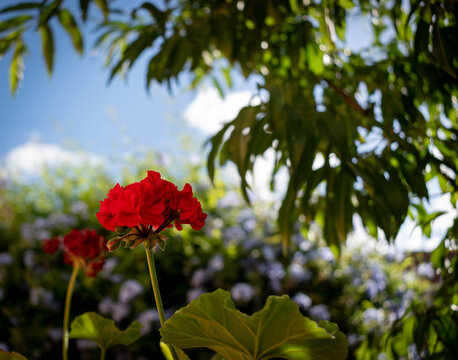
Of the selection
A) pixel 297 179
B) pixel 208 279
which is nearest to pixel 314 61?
pixel 297 179

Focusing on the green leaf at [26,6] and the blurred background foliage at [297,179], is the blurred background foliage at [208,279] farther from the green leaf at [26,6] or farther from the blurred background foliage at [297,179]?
the green leaf at [26,6]

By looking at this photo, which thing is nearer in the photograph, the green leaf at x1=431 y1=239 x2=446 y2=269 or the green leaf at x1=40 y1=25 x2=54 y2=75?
the green leaf at x1=431 y1=239 x2=446 y2=269

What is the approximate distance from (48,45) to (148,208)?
1001 mm

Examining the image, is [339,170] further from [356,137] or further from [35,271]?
[35,271]

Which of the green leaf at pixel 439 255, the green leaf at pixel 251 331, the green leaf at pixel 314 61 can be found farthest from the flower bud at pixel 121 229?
the green leaf at pixel 314 61

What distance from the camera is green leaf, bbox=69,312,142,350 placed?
60 cm

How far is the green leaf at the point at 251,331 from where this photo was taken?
0.41 meters

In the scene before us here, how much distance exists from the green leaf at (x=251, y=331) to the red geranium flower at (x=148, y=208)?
3.5 inches

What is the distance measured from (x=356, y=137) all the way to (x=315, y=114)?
126mm

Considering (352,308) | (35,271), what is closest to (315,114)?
(352,308)

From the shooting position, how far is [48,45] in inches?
47.1

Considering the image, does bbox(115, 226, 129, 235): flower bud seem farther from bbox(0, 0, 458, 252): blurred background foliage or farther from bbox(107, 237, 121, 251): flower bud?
bbox(0, 0, 458, 252): blurred background foliage

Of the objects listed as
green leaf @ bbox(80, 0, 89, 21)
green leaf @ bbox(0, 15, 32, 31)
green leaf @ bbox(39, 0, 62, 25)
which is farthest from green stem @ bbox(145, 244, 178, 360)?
green leaf @ bbox(0, 15, 32, 31)

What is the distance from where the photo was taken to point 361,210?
858mm
